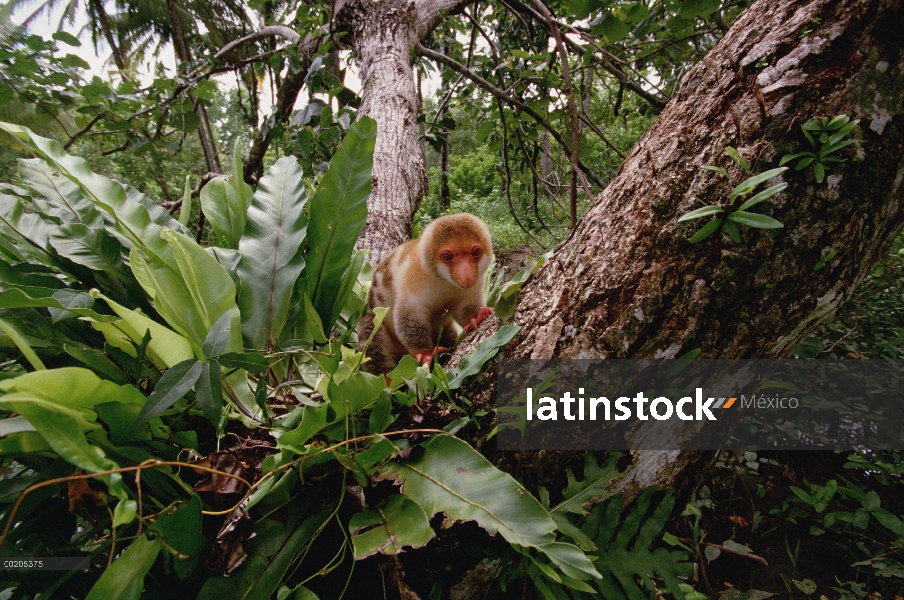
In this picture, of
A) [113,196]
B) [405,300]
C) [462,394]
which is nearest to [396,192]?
[405,300]

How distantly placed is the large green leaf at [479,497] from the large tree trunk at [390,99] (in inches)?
70.8

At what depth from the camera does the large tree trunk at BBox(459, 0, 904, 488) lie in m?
0.99

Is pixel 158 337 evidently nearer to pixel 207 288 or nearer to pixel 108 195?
pixel 207 288

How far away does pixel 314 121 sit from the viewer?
3365 millimetres

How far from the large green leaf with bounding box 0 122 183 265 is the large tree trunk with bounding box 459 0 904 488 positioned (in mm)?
1183

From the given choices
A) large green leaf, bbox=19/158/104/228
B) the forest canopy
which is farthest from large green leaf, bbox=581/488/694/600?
large green leaf, bbox=19/158/104/228

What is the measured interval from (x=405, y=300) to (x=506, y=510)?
1.54m

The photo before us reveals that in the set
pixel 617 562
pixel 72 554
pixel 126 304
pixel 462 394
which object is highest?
pixel 126 304

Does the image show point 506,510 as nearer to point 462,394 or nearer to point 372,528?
point 372,528

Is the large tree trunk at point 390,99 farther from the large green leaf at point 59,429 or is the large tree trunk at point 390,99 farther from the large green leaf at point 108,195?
the large green leaf at point 59,429

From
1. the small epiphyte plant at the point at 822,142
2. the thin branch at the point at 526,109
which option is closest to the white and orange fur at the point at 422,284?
the thin branch at the point at 526,109

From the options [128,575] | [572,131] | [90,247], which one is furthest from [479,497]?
[572,131]

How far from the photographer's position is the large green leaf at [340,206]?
Answer: 1537 millimetres

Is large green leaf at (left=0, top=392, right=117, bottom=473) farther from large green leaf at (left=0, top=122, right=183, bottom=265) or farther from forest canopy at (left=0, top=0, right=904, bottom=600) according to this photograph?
large green leaf at (left=0, top=122, right=183, bottom=265)
